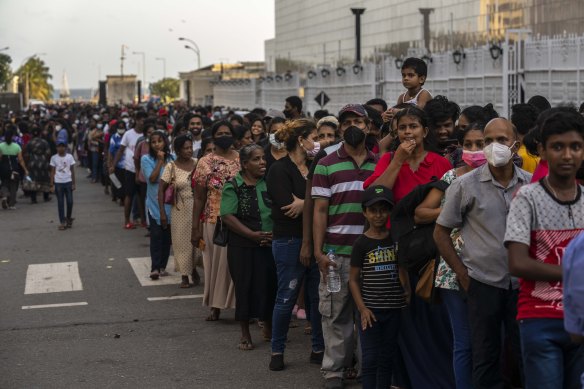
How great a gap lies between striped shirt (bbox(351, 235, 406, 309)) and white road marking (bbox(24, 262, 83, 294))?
6.47m

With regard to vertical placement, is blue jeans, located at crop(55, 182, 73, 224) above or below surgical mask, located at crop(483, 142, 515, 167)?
below

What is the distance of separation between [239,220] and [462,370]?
3484 millimetres

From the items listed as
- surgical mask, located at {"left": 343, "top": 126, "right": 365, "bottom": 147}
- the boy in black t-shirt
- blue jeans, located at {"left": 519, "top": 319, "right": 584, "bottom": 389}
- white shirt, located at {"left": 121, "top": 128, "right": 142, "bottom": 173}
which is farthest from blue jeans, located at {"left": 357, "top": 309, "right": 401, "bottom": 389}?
white shirt, located at {"left": 121, "top": 128, "right": 142, "bottom": 173}

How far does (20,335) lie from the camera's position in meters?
10.6

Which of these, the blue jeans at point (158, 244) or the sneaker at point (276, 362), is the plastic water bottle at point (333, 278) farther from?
the blue jeans at point (158, 244)

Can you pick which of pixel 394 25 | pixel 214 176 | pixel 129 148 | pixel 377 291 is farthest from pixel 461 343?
pixel 394 25

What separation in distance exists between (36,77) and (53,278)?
179920 millimetres

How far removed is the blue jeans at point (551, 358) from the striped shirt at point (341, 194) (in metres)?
2.92

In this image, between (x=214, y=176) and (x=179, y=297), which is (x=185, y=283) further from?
(x=214, y=176)

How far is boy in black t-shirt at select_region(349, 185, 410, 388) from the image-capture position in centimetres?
742

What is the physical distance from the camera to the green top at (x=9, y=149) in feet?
82.9

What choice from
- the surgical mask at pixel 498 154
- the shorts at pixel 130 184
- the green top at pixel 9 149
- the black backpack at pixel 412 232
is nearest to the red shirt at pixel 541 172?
the surgical mask at pixel 498 154

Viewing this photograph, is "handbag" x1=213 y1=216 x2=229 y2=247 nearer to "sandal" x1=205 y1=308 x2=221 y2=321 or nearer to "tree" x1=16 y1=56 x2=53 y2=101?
"sandal" x1=205 y1=308 x2=221 y2=321

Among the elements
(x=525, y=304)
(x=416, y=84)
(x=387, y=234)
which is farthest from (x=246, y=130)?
(x=525, y=304)
